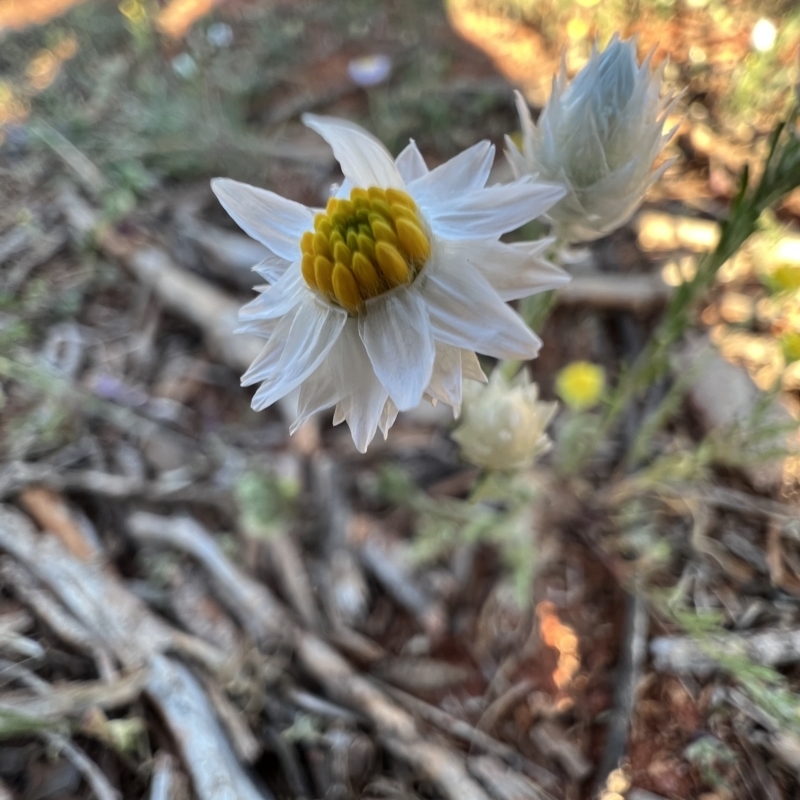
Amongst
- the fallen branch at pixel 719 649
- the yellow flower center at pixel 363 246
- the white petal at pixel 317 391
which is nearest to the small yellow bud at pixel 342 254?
the yellow flower center at pixel 363 246

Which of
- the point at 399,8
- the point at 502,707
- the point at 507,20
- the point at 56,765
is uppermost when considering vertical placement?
the point at 399,8

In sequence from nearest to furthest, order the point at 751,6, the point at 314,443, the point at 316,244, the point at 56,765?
the point at 316,244 → the point at 56,765 → the point at 314,443 → the point at 751,6

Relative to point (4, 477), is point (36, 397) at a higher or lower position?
higher

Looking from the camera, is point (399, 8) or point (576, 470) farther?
point (399, 8)

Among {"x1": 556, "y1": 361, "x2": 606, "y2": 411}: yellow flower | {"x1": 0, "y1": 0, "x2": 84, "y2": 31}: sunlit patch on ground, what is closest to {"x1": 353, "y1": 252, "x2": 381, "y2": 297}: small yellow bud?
{"x1": 556, "y1": 361, "x2": 606, "y2": 411}: yellow flower

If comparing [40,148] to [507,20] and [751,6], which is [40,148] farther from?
[751,6]

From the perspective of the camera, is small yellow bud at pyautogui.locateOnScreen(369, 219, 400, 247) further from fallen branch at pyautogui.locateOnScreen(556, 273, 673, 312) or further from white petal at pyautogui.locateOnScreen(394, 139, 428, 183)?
fallen branch at pyautogui.locateOnScreen(556, 273, 673, 312)

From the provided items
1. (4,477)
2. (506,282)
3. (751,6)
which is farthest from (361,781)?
(751,6)

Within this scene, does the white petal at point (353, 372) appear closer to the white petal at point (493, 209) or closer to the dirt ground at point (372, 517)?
the white petal at point (493, 209)
